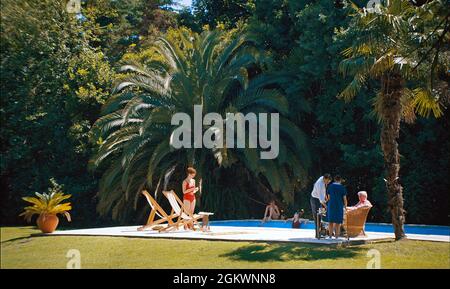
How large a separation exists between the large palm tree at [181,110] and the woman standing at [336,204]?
7.08m

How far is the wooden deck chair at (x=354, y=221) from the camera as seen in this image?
48.0 feet

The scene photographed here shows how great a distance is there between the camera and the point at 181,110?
2278 centimetres

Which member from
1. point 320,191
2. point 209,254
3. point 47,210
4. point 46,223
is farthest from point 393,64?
point 46,223

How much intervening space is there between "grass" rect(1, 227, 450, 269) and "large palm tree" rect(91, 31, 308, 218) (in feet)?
23.8

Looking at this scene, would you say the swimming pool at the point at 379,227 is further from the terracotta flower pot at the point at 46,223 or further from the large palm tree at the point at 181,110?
the terracotta flower pot at the point at 46,223

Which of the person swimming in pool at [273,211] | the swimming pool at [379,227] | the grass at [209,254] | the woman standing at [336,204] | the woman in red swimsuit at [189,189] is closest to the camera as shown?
the grass at [209,254]

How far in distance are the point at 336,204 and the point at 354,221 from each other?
77cm

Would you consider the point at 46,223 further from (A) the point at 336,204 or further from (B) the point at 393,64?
(B) the point at 393,64

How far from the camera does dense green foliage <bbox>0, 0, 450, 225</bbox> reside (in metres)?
21.0

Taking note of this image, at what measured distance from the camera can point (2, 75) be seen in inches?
980

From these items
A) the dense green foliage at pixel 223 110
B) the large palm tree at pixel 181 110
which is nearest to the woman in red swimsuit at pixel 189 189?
the dense green foliage at pixel 223 110

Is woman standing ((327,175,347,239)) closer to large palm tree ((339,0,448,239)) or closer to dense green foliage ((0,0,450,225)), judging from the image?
large palm tree ((339,0,448,239))
